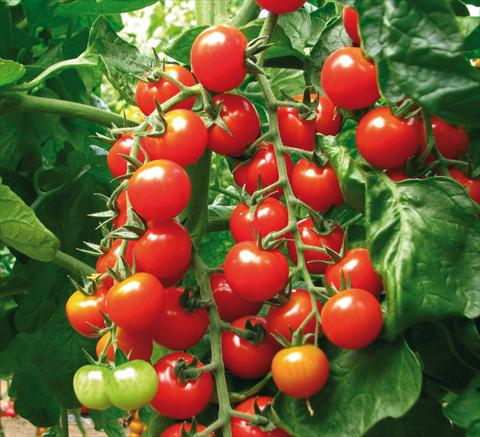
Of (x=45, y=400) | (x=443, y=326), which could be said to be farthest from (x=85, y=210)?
(x=443, y=326)

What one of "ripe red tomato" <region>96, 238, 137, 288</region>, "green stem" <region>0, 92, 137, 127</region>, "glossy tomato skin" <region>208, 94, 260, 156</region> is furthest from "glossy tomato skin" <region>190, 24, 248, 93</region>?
"green stem" <region>0, 92, 137, 127</region>

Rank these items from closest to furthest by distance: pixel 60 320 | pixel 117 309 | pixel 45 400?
pixel 117 309 → pixel 60 320 → pixel 45 400

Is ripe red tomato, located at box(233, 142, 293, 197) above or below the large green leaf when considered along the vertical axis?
above

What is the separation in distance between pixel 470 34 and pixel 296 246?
0.57 ft

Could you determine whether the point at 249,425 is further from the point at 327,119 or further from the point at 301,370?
the point at 327,119

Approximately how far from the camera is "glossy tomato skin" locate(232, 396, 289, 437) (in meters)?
Answer: 0.43

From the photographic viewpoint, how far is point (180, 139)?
443mm

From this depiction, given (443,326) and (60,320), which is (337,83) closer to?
(443,326)

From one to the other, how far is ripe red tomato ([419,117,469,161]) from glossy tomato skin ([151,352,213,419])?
0.70 feet

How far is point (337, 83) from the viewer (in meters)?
0.43

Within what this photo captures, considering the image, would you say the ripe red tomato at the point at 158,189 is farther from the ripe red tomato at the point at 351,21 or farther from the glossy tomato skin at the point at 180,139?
the ripe red tomato at the point at 351,21

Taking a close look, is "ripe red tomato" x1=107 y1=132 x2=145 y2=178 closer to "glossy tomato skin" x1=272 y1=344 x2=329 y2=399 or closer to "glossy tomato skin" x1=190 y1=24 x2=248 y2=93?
"glossy tomato skin" x1=190 y1=24 x2=248 y2=93

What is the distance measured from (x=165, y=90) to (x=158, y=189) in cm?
11

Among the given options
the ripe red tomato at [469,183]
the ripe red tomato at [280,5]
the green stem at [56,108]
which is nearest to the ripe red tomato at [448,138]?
the ripe red tomato at [469,183]
